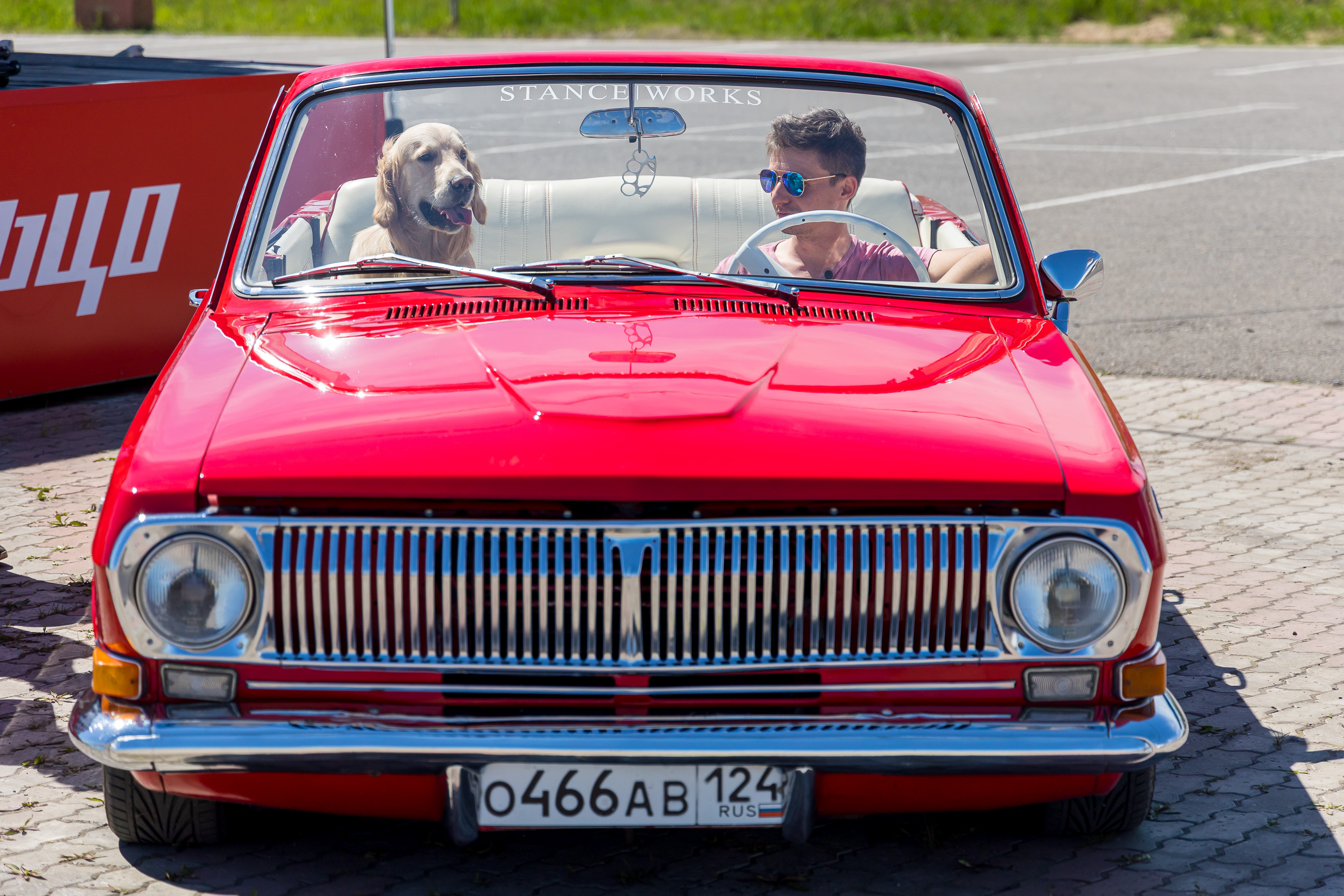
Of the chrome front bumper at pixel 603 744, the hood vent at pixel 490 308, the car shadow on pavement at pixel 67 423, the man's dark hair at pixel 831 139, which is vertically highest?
the man's dark hair at pixel 831 139

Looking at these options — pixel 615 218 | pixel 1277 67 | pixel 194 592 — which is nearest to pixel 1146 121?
pixel 1277 67

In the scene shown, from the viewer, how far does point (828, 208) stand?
13.1 feet

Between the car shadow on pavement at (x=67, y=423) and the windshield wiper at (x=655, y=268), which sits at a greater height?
the windshield wiper at (x=655, y=268)

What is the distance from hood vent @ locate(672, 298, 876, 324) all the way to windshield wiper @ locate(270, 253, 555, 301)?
1.12 feet

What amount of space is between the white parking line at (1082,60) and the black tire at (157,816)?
76.9 feet

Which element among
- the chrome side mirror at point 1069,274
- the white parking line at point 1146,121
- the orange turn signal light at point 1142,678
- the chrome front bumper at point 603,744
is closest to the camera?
the chrome front bumper at point 603,744

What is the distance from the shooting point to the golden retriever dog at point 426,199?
12.6 ft

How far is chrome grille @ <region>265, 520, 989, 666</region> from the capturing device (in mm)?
2672

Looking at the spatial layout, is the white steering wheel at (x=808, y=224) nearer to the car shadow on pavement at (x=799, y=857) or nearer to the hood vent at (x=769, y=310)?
the hood vent at (x=769, y=310)

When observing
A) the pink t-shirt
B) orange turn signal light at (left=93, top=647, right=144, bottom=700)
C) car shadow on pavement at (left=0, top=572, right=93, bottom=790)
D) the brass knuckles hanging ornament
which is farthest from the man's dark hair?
car shadow on pavement at (left=0, top=572, right=93, bottom=790)

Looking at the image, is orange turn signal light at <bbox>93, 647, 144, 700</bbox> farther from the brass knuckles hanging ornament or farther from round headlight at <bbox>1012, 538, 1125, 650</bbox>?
the brass knuckles hanging ornament

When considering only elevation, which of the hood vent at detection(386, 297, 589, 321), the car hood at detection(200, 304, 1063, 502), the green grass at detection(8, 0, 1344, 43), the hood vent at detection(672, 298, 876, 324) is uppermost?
the green grass at detection(8, 0, 1344, 43)

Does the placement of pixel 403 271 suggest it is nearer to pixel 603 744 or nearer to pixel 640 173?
pixel 640 173

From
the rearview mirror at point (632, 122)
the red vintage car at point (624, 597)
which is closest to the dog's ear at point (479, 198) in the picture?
the rearview mirror at point (632, 122)
